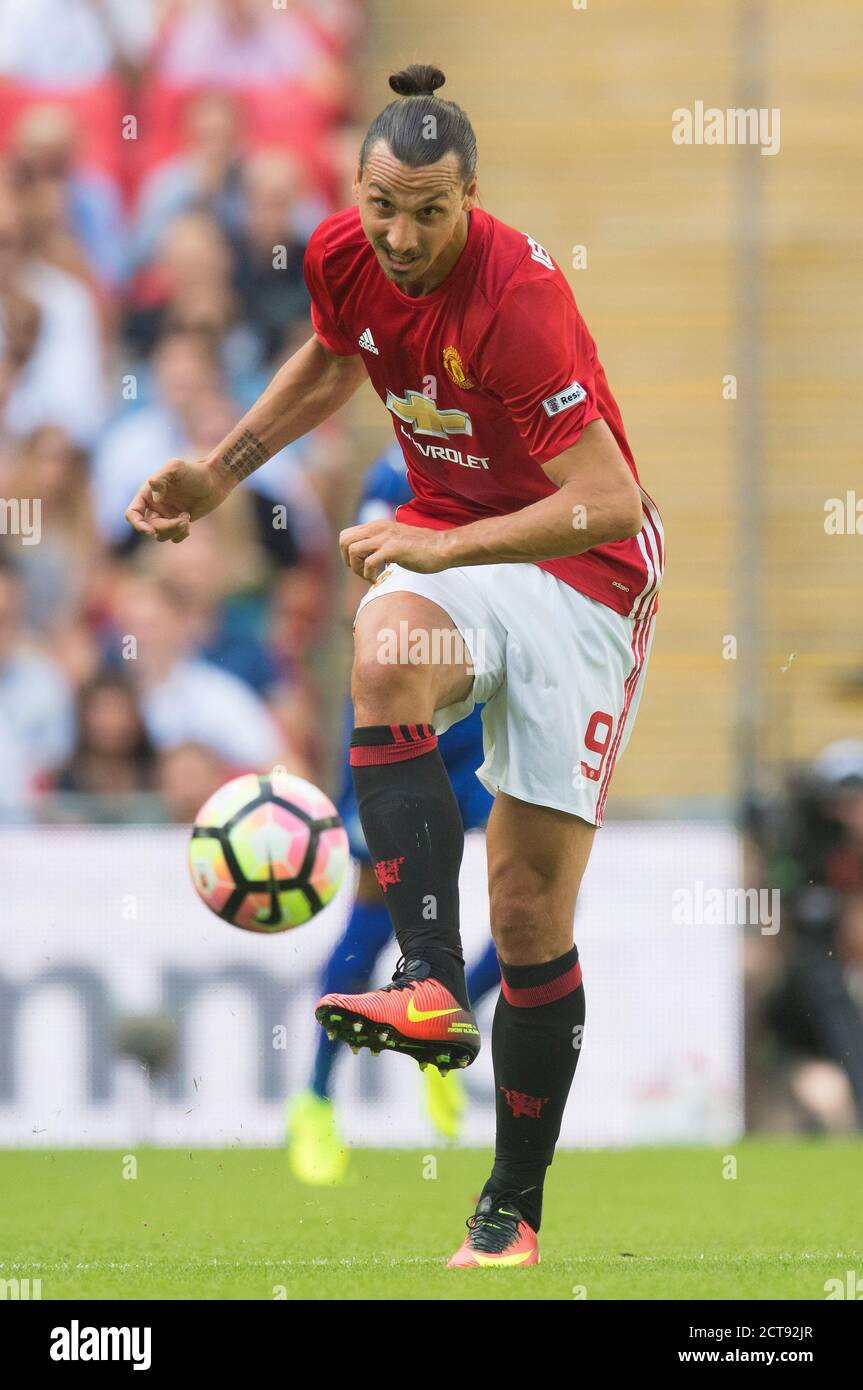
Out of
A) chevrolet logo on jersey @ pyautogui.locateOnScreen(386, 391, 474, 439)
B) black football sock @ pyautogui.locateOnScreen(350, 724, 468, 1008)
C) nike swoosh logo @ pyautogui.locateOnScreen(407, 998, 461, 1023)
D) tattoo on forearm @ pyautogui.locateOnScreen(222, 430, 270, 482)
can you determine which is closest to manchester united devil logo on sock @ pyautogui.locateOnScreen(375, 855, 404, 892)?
black football sock @ pyautogui.locateOnScreen(350, 724, 468, 1008)

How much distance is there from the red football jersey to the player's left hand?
0.93ft

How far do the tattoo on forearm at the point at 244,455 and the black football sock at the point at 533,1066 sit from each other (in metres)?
1.21

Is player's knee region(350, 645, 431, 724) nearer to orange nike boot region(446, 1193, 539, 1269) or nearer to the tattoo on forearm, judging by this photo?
the tattoo on forearm

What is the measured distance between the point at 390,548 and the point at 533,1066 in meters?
1.23

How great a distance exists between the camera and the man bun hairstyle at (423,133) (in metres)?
3.90

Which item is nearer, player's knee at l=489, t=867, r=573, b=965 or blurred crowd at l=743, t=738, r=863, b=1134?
player's knee at l=489, t=867, r=573, b=965

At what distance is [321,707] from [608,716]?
4912 millimetres

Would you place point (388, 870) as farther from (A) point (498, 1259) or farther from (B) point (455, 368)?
(B) point (455, 368)

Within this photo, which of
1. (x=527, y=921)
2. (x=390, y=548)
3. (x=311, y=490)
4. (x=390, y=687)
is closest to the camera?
(x=390, y=548)

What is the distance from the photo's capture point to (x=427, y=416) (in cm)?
426

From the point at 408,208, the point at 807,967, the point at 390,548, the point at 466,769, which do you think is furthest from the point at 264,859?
the point at 807,967

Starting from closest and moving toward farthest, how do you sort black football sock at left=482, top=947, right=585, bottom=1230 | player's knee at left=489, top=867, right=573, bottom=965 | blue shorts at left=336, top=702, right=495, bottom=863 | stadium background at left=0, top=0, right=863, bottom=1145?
1. player's knee at left=489, top=867, right=573, bottom=965
2. black football sock at left=482, top=947, right=585, bottom=1230
3. blue shorts at left=336, top=702, right=495, bottom=863
4. stadium background at left=0, top=0, right=863, bottom=1145

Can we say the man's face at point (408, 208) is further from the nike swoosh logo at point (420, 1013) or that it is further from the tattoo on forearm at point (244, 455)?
the nike swoosh logo at point (420, 1013)

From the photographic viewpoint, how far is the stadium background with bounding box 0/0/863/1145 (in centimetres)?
812
